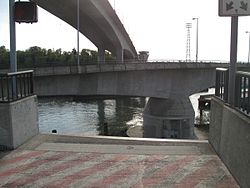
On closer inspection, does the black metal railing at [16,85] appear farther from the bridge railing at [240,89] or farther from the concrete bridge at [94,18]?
the concrete bridge at [94,18]

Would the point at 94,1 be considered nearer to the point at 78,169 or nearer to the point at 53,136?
the point at 53,136

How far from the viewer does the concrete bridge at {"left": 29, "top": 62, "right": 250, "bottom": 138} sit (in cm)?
2222

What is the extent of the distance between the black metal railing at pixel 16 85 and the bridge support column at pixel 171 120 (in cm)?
2474

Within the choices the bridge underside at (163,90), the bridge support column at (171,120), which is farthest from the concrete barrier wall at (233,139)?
the bridge support column at (171,120)

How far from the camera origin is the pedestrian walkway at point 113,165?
5105mm

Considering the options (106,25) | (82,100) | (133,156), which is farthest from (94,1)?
(82,100)

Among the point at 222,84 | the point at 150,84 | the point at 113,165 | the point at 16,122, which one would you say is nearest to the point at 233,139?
the point at 222,84

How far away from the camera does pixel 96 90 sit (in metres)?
24.6

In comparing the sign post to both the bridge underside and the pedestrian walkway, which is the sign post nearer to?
the pedestrian walkway

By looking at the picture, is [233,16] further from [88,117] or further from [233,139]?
[88,117]

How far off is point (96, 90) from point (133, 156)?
18396 millimetres

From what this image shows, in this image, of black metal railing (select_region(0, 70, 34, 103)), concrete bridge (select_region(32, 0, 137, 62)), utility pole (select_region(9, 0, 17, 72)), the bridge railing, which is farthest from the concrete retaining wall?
concrete bridge (select_region(32, 0, 137, 62))

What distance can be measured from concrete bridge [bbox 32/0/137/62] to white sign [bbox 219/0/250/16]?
27.1 metres

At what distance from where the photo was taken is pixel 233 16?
5.86 metres
